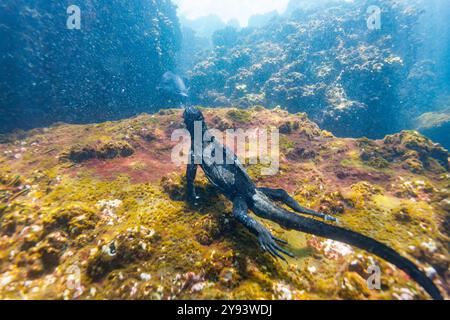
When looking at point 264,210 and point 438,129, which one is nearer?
point 264,210

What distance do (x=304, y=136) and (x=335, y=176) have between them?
2.73 m

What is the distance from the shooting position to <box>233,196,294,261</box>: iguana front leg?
448 centimetres

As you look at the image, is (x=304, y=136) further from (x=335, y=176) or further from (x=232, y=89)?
(x=232, y=89)

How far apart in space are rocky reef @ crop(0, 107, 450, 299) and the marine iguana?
22cm

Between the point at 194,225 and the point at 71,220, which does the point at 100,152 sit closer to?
the point at 71,220

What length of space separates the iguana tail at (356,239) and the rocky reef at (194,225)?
18cm

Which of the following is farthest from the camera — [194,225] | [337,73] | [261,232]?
[337,73]

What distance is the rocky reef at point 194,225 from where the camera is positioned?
401cm

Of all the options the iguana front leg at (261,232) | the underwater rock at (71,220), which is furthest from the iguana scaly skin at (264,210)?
the underwater rock at (71,220)

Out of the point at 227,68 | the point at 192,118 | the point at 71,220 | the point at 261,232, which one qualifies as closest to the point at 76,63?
the point at 192,118

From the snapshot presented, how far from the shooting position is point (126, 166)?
26.1 ft

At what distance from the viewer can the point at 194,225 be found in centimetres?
A: 534

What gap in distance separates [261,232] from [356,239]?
1724 mm

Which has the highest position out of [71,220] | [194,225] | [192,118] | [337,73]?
[337,73]
